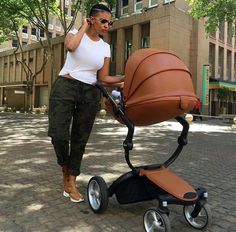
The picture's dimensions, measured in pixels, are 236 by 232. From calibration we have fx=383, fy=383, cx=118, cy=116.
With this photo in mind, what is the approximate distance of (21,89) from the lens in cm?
4178

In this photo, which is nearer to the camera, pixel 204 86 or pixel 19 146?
pixel 19 146

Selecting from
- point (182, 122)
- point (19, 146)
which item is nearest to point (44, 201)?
point (182, 122)

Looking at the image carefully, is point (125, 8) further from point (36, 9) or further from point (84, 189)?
point (84, 189)

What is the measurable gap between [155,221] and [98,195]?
82cm

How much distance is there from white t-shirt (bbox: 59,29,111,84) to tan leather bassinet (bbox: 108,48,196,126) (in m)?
0.60

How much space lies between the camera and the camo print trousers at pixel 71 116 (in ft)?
12.9

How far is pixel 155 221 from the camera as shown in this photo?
3.19 meters

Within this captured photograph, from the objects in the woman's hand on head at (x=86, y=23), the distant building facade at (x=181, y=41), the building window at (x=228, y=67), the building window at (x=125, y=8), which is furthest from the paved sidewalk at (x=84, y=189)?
the building window at (x=228, y=67)

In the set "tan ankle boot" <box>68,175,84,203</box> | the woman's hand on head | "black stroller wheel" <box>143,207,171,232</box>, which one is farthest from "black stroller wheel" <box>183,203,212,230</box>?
the woman's hand on head

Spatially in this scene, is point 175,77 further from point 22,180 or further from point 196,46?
point 196,46

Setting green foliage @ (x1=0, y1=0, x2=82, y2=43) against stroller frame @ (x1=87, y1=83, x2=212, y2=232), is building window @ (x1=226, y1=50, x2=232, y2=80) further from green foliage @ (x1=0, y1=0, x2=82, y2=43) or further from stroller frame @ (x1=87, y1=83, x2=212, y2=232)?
stroller frame @ (x1=87, y1=83, x2=212, y2=232)

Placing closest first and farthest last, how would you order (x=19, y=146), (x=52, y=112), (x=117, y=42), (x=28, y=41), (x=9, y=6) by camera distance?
(x=52, y=112), (x=19, y=146), (x=9, y=6), (x=117, y=42), (x=28, y=41)

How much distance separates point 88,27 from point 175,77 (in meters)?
1.14

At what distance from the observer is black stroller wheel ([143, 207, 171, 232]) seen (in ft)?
9.98
